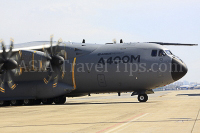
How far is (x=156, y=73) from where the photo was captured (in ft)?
103

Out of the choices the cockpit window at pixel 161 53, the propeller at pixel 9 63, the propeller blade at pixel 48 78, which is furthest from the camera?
the propeller blade at pixel 48 78

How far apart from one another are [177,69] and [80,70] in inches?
366

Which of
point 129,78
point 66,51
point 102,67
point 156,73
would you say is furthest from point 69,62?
point 156,73

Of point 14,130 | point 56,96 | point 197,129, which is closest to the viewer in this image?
point 197,129

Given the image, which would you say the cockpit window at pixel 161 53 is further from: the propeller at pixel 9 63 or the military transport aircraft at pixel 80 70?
the propeller at pixel 9 63

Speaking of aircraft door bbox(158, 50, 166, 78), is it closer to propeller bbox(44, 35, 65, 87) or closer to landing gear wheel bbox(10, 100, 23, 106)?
propeller bbox(44, 35, 65, 87)

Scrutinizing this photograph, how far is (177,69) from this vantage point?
31.2 meters

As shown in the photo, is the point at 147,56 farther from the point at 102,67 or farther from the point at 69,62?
the point at 69,62

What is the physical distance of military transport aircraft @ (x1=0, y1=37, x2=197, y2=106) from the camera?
Result: 3152 centimetres

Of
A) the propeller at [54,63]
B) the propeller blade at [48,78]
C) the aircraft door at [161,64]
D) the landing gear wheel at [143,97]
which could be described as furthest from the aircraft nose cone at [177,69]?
the propeller blade at [48,78]

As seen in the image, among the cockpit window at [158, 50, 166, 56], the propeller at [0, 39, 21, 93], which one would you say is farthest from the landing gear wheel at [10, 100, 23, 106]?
the cockpit window at [158, 50, 166, 56]

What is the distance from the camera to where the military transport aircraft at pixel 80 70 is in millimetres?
31516

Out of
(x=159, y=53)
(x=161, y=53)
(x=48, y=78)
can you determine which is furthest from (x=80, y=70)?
(x=161, y=53)

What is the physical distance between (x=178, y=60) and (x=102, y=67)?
7.09 metres
